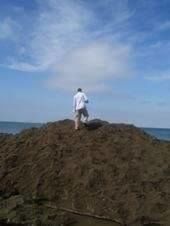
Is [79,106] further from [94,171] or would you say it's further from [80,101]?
[94,171]

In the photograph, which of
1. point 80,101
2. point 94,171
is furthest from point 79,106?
point 94,171

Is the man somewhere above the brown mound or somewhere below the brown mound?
above

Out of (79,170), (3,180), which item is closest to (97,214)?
(79,170)

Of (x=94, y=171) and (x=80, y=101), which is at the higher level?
(x=80, y=101)

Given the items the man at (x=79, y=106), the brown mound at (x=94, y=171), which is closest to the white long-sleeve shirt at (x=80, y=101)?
the man at (x=79, y=106)

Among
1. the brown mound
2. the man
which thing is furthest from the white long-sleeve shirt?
the brown mound

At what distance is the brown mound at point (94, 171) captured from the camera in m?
16.4

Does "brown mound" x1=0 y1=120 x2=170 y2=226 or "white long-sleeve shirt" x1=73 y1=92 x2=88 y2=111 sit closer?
"brown mound" x1=0 y1=120 x2=170 y2=226

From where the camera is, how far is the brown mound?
16.4 metres

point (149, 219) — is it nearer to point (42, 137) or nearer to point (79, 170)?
point (79, 170)

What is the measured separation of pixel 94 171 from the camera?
18.1 metres

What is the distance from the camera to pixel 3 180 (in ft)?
60.5

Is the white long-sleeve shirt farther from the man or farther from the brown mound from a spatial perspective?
the brown mound

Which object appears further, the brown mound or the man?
the man
